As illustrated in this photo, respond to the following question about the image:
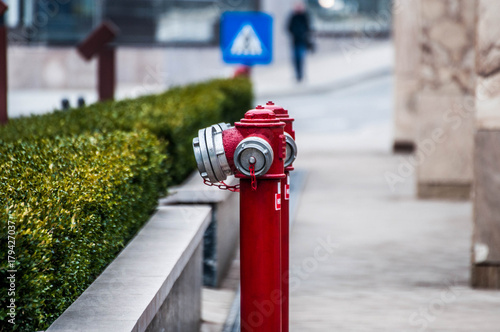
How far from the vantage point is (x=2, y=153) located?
4672mm

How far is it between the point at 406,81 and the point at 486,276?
33.8 feet

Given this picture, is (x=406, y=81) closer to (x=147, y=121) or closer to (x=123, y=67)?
(x=147, y=121)

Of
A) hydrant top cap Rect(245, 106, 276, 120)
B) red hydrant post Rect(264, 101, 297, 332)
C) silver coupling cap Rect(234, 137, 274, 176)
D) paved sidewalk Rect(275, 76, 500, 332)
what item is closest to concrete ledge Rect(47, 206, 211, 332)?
red hydrant post Rect(264, 101, 297, 332)

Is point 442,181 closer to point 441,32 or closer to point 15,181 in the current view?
point 441,32

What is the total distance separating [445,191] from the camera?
1129cm

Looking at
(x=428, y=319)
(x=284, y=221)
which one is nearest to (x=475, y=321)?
(x=428, y=319)

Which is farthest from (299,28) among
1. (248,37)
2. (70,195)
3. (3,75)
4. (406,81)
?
(70,195)

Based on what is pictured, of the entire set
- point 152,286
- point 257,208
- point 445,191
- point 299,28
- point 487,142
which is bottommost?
point 445,191

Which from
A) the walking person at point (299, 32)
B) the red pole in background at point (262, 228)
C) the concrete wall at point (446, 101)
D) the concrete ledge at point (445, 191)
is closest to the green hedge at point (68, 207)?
the red pole in background at point (262, 228)

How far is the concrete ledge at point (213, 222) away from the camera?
650 cm

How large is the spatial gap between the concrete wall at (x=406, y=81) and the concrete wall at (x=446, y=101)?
5161mm

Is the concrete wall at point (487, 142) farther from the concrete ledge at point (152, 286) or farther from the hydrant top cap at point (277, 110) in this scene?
the hydrant top cap at point (277, 110)

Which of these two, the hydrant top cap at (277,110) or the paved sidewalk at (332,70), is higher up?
the paved sidewalk at (332,70)

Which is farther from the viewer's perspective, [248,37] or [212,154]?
[248,37]
